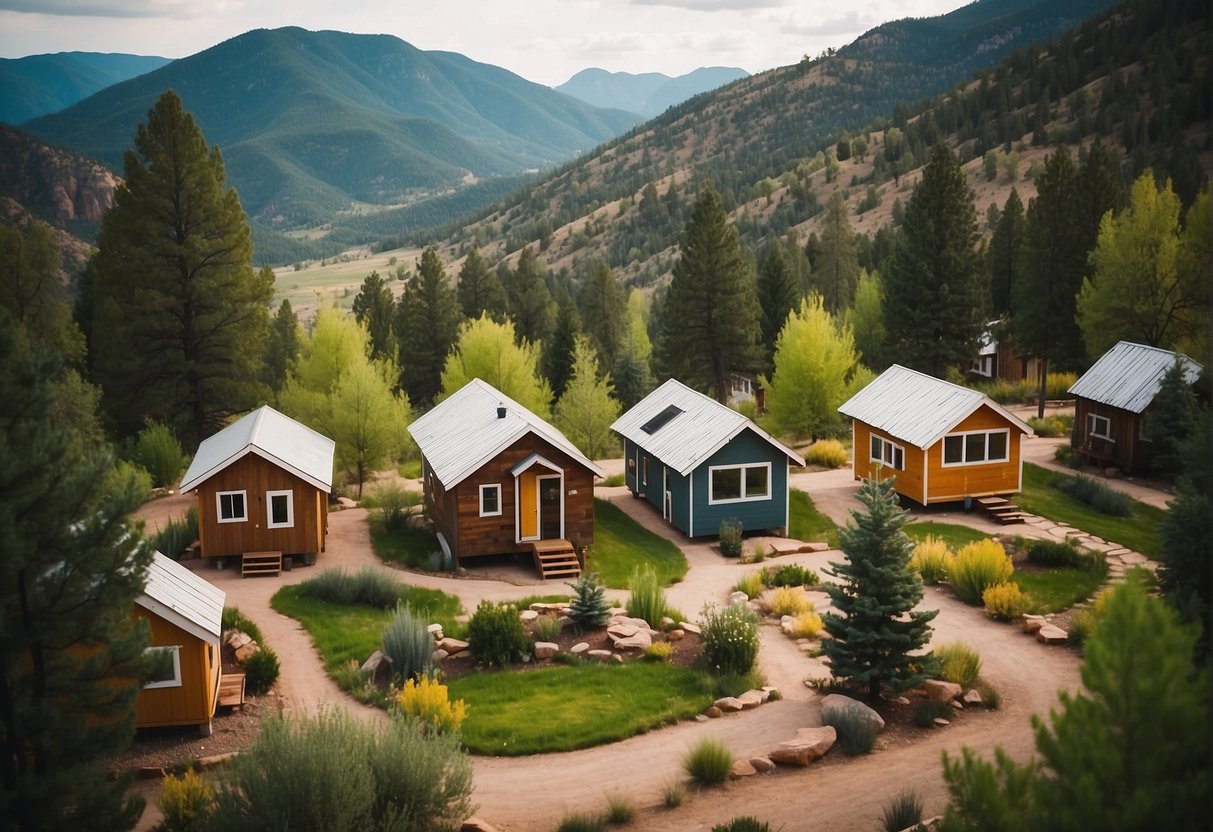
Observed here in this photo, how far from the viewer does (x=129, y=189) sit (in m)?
35.3

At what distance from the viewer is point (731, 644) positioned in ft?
63.5

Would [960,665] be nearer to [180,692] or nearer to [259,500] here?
[180,692]

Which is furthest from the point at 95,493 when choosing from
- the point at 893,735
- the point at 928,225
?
the point at 928,225

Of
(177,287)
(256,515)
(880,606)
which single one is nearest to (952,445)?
(880,606)

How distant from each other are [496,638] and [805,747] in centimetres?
685

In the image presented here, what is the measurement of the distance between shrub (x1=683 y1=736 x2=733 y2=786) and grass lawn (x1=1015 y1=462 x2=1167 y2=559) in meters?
18.1

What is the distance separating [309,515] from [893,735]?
16716 mm

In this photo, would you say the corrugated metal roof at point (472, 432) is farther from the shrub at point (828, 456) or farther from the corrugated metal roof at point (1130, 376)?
the corrugated metal roof at point (1130, 376)

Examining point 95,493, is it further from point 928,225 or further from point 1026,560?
point 928,225

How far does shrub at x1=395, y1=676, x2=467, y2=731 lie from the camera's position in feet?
53.7

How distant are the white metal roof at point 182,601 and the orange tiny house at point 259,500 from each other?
843 centimetres

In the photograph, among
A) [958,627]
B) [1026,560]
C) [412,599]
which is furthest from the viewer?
[1026,560]

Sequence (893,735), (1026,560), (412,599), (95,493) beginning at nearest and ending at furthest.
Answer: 1. (95,493)
2. (893,735)
3. (412,599)
4. (1026,560)

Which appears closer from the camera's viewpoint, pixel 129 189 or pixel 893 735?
pixel 893 735
